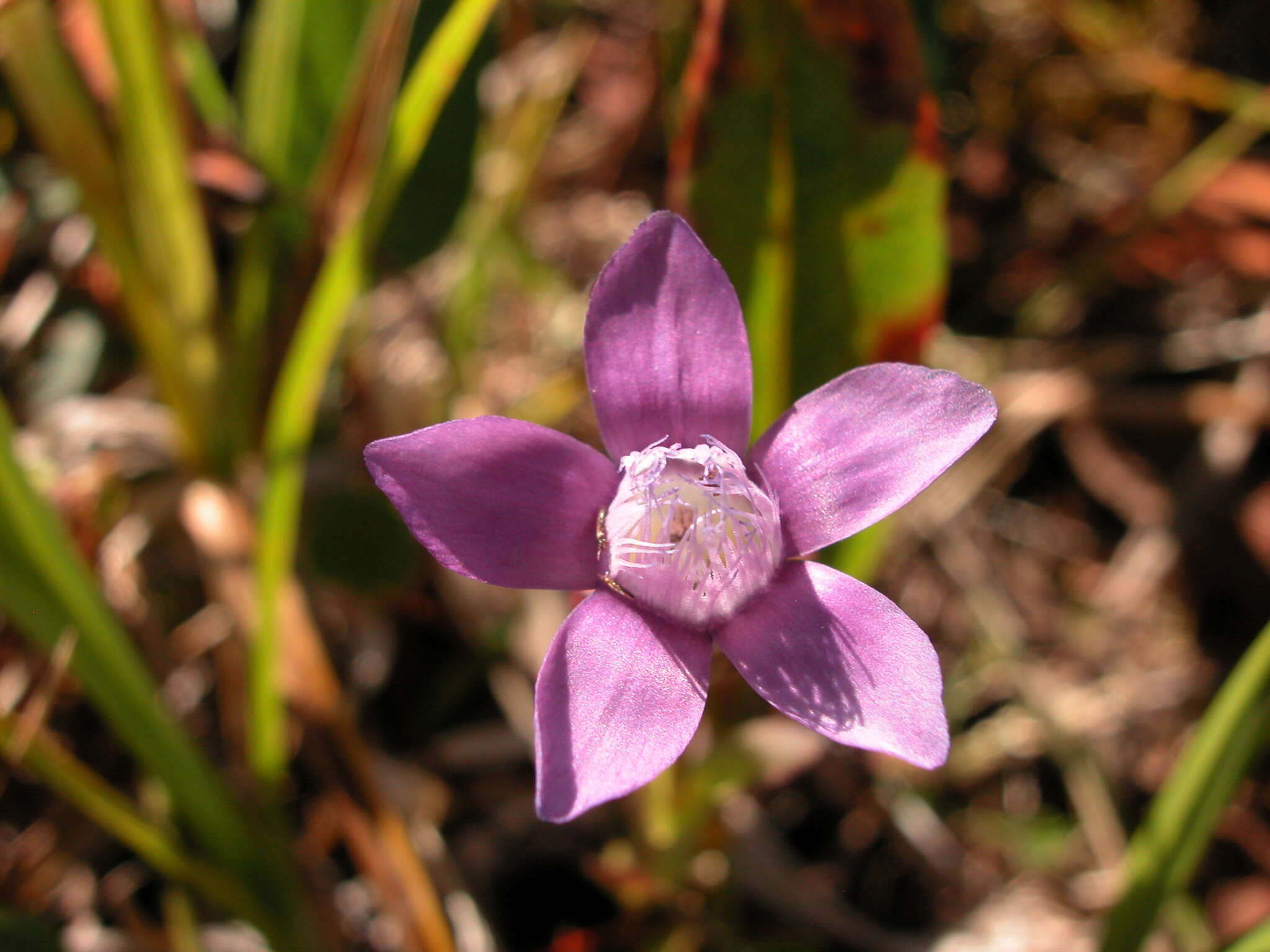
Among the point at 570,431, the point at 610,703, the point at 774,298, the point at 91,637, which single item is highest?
the point at 774,298

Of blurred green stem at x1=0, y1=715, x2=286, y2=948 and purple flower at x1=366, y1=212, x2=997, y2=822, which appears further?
blurred green stem at x1=0, y1=715, x2=286, y2=948

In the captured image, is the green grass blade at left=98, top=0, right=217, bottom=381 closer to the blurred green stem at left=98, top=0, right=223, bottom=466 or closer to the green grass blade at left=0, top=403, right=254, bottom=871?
the blurred green stem at left=98, top=0, right=223, bottom=466

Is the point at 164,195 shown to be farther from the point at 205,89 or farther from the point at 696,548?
the point at 696,548

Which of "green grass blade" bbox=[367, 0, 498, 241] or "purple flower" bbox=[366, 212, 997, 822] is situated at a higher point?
"green grass blade" bbox=[367, 0, 498, 241]

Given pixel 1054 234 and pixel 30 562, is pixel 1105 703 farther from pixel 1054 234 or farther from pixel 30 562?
pixel 30 562

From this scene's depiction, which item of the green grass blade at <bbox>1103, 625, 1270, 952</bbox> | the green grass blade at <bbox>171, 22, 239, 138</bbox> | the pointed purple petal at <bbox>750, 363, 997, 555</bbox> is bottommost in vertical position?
the green grass blade at <bbox>1103, 625, 1270, 952</bbox>

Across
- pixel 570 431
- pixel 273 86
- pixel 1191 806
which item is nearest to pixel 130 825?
pixel 570 431

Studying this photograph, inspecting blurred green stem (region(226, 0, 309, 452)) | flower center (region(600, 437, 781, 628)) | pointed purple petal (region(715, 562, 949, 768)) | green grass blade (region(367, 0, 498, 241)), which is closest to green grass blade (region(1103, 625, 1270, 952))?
pointed purple petal (region(715, 562, 949, 768))
